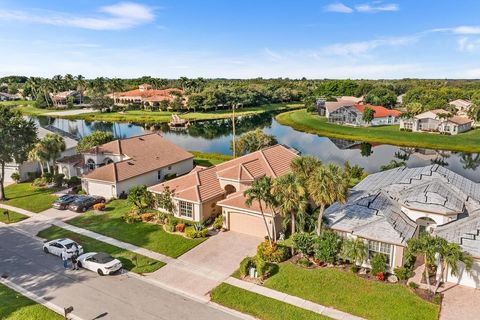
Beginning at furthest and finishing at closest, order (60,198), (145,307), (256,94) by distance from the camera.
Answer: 1. (256,94)
2. (60,198)
3. (145,307)

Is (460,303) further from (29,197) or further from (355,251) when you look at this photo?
(29,197)

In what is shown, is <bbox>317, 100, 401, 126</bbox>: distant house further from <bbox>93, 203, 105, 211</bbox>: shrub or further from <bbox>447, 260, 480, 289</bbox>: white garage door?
<bbox>447, 260, 480, 289</bbox>: white garage door

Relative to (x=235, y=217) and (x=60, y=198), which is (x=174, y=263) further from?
(x=60, y=198)

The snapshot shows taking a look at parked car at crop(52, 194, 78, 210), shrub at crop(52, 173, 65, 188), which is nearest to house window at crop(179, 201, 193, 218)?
parked car at crop(52, 194, 78, 210)

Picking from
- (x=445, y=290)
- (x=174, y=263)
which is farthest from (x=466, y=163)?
(x=174, y=263)

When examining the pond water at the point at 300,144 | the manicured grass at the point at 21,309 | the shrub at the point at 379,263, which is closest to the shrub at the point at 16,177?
the manicured grass at the point at 21,309

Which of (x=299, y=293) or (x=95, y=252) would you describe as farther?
(x=95, y=252)

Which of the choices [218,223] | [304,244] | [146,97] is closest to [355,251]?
[304,244]
